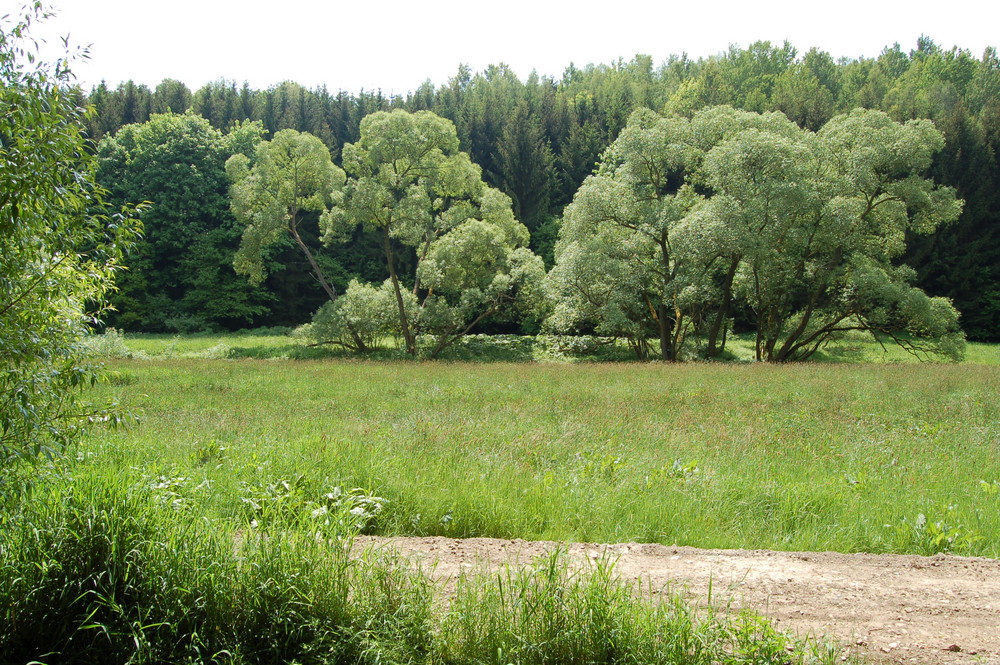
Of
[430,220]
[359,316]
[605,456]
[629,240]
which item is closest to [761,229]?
[629,240]

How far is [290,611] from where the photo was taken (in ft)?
13.5

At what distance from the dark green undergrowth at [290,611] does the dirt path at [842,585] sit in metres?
0.42

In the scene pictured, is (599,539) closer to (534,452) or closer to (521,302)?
(534,452)

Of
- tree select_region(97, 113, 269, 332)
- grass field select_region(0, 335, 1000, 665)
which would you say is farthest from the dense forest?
grass field select_region(0, 335, 1000, 665)

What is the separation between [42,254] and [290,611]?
3046 millimetres

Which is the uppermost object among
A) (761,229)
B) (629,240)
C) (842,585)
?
(761,229)

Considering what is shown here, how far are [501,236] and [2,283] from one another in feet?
76.5

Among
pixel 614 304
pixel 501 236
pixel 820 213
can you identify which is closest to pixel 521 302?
pixel 501 236

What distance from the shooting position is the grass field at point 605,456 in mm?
6207

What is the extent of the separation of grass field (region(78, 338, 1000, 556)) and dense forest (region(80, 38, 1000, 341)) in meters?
17.8

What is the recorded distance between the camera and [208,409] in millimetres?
11570

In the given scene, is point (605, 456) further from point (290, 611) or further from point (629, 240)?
point (629, 240)

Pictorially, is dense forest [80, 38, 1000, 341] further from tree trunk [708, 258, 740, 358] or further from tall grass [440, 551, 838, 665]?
tall grass [440, 551, 838, 665]

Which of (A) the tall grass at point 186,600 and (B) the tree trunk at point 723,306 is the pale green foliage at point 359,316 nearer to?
(B) the tree trunk at point 723,306
